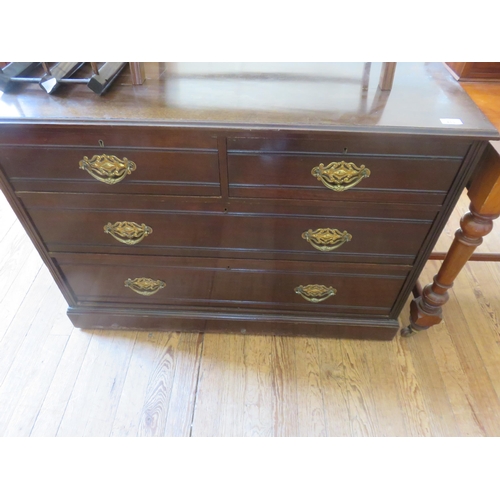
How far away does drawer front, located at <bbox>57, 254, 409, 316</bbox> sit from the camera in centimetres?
129

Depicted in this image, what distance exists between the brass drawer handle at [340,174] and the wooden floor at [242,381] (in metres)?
0.67

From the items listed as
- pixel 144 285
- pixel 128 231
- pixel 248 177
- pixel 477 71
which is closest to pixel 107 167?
pixel 128 231

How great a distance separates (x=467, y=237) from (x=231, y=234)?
0.71 m

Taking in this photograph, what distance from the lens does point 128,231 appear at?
1.21 m

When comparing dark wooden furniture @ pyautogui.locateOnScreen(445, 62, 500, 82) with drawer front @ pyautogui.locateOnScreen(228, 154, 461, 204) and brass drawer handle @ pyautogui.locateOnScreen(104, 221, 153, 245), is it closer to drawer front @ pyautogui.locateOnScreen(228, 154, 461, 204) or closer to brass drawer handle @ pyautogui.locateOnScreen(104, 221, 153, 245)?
drawer front @ pyautogui.locateOnScreen(228, 154, 461, 204)

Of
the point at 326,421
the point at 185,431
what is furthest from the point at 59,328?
the point at 326,421

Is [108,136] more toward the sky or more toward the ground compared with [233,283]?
more toward the sky

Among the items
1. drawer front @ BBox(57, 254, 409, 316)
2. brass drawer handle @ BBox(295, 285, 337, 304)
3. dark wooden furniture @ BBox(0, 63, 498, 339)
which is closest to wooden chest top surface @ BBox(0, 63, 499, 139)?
dark wooden furniture @ BBox(0, 63, 498, 339)

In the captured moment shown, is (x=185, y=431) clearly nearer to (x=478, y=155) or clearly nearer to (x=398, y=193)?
(x=398, y=193)

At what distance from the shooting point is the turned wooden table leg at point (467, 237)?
3.44 feet

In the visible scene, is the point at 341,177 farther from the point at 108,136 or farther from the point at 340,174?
the point at 108,136

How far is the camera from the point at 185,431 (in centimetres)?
128

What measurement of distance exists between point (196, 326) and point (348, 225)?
2.33ft

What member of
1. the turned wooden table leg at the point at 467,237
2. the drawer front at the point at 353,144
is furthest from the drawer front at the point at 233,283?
the drawer front at the point at 353,144
